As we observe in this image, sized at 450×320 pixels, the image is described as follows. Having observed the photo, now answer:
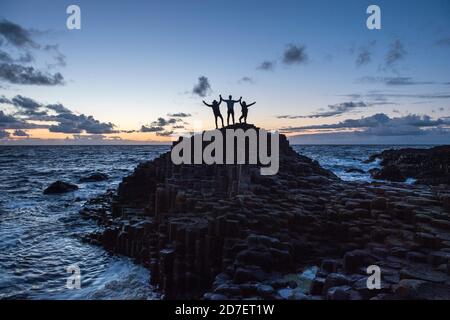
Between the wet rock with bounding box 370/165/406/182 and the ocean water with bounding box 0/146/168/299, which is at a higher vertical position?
the wet rock with bounding box 370/165/406/182

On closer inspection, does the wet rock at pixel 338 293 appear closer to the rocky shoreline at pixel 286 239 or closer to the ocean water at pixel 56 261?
the rocky shoreline at pixel 286 239

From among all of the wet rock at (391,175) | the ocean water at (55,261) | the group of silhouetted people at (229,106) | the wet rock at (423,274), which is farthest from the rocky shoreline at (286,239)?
the wet rock at (391,175)

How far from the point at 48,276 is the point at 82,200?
14.6 metres

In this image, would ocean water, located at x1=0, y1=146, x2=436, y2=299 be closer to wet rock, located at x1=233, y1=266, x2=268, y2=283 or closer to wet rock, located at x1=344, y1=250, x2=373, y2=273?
wet rock, located at x1=233, y1=266, x2=268, y2=283

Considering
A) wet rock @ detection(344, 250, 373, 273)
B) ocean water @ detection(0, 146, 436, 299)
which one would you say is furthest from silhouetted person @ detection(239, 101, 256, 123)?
wet rock @ detection(344, 250, 373, 273)

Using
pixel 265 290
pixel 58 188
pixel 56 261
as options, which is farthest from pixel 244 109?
pixel 58 188

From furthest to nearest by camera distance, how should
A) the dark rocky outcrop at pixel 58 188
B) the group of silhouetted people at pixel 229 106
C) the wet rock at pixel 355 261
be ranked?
the dark rocky outcrop at pixel 58 188 < the group of silhouetted people at pixel 229 106 < the wet rock at pixel 355 261

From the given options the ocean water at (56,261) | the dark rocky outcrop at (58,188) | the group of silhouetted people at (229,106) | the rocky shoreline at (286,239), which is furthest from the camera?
the dark rocky outcrop at (58,188)

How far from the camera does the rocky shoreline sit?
709cm

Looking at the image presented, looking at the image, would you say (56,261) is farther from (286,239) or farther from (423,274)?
(423,274)

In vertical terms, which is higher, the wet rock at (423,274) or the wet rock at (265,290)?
the wet rock at (423,274)

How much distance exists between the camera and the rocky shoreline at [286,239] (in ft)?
23.3

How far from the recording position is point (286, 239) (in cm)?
973
